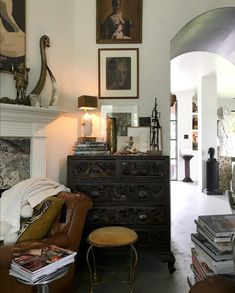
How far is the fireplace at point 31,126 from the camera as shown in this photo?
7.72ft

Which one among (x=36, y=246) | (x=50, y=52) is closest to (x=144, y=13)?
(x=50, y=52)

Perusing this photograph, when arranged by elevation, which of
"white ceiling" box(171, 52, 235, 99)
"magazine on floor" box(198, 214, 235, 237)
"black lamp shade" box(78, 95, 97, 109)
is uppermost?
"white ceiling" box(171, 52, 235, 99)

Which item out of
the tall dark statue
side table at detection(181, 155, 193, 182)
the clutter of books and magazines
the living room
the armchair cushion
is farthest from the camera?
side table at detection(181, 155, 193, 182)

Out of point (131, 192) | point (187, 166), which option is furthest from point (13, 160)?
point (187, 166)

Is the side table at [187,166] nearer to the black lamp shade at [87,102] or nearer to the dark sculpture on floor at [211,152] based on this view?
the dark sculpture on floor at [211,152]

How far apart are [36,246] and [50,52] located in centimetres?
183

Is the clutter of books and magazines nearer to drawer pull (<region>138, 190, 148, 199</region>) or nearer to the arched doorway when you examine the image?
drawer pull (<region>138, 190, 148, 199</region>)

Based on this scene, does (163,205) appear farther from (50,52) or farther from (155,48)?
(50,52)

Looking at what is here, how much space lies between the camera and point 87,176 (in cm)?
260

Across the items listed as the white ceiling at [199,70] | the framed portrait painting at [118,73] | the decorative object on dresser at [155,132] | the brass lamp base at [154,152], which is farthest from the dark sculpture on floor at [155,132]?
the white ceiling at [199,70]

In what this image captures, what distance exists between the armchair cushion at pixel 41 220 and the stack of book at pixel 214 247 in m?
0.98

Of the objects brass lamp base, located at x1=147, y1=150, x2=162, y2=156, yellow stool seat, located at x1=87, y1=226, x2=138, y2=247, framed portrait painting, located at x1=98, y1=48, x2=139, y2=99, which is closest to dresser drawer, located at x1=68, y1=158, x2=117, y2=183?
brass lamp base, located at x1=147, y1=150, x2=162, y2=156

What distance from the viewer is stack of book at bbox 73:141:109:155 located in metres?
2.68

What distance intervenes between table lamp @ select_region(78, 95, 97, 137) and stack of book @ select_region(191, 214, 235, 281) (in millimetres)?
1566
